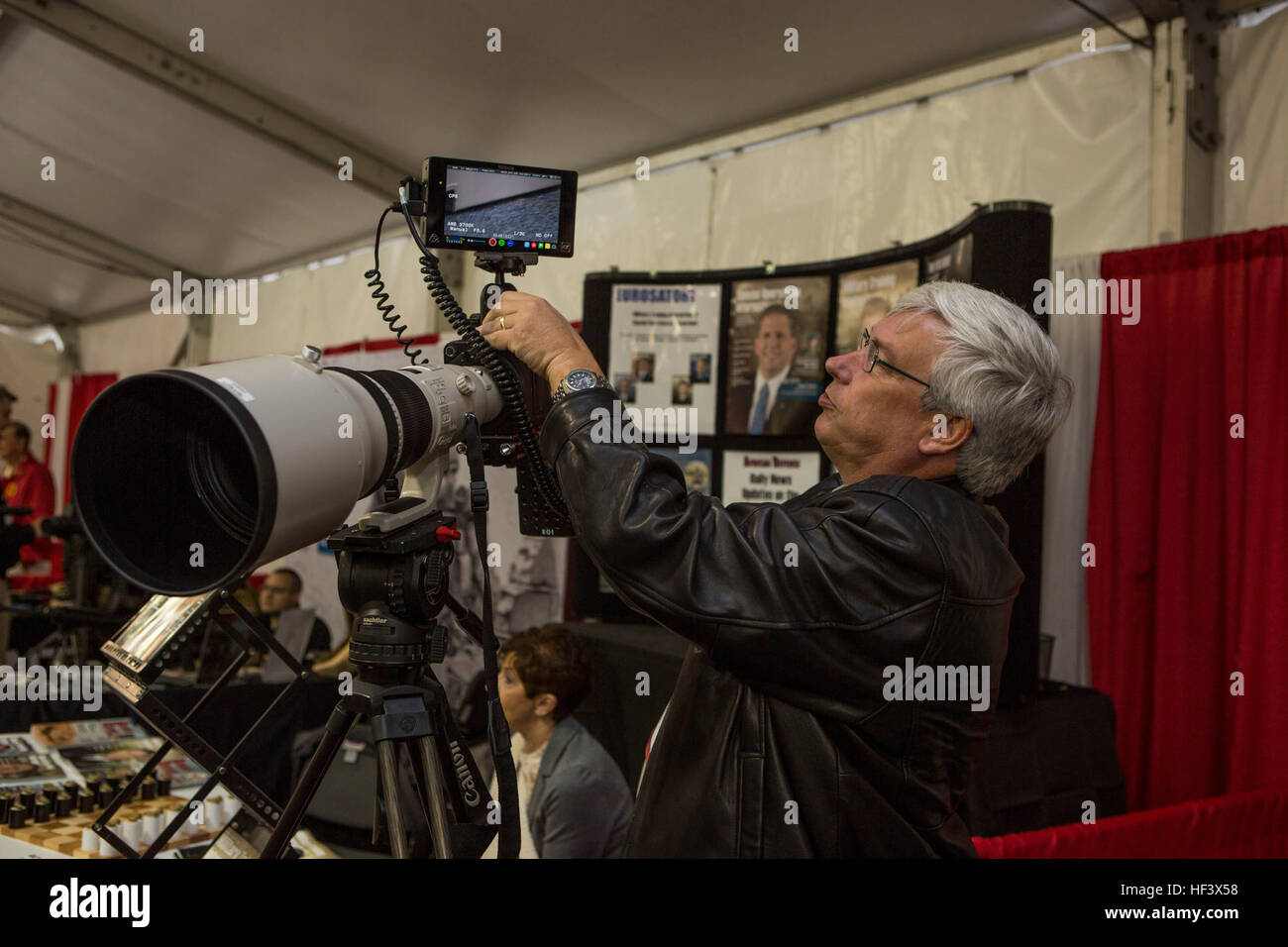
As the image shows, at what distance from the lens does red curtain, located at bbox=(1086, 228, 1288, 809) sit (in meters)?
Answer: 2.59

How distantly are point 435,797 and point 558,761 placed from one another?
132 centimetres

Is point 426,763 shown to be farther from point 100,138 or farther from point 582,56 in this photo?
point 100,138

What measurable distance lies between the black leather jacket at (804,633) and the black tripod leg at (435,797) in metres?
0.23

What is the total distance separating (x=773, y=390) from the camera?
3584mm

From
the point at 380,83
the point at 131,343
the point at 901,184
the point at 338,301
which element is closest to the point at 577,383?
the point at 901,184

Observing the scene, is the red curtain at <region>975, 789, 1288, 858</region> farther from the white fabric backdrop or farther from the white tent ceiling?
the white tent ceiling

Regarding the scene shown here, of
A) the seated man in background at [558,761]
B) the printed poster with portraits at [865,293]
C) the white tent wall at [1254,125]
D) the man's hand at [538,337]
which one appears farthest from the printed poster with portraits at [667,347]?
the man's hand at [538,337]

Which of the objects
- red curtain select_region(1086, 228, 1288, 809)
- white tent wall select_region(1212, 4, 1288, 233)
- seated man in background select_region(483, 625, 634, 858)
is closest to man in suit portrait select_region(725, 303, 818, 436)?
red curtain select_region(1086, 228, 1288, 809)

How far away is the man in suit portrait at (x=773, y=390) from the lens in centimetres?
351

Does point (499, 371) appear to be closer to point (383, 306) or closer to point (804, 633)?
point (383, 306)

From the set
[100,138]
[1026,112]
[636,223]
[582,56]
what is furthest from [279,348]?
[1026,112]

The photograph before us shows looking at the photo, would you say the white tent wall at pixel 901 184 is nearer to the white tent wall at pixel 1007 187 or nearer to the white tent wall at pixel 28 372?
the white tent wall at pixel 1007 187

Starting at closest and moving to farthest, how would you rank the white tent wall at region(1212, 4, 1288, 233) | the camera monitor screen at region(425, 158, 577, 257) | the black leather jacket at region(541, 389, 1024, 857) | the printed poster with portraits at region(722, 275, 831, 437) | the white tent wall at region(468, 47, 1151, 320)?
the black leather jacket at region(541, 389, 1024, 857), the camera monitor screen at region(425, 158, 577, 257), the white tent wall at region(1212, 4, 1288, 233), the white tent wall at region(468, 47, 1151, 320), the printed poster with portraits at region(722, 275, 831, 437)

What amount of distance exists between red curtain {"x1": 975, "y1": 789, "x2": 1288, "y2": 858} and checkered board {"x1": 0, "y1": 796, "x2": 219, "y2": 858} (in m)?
1.59
